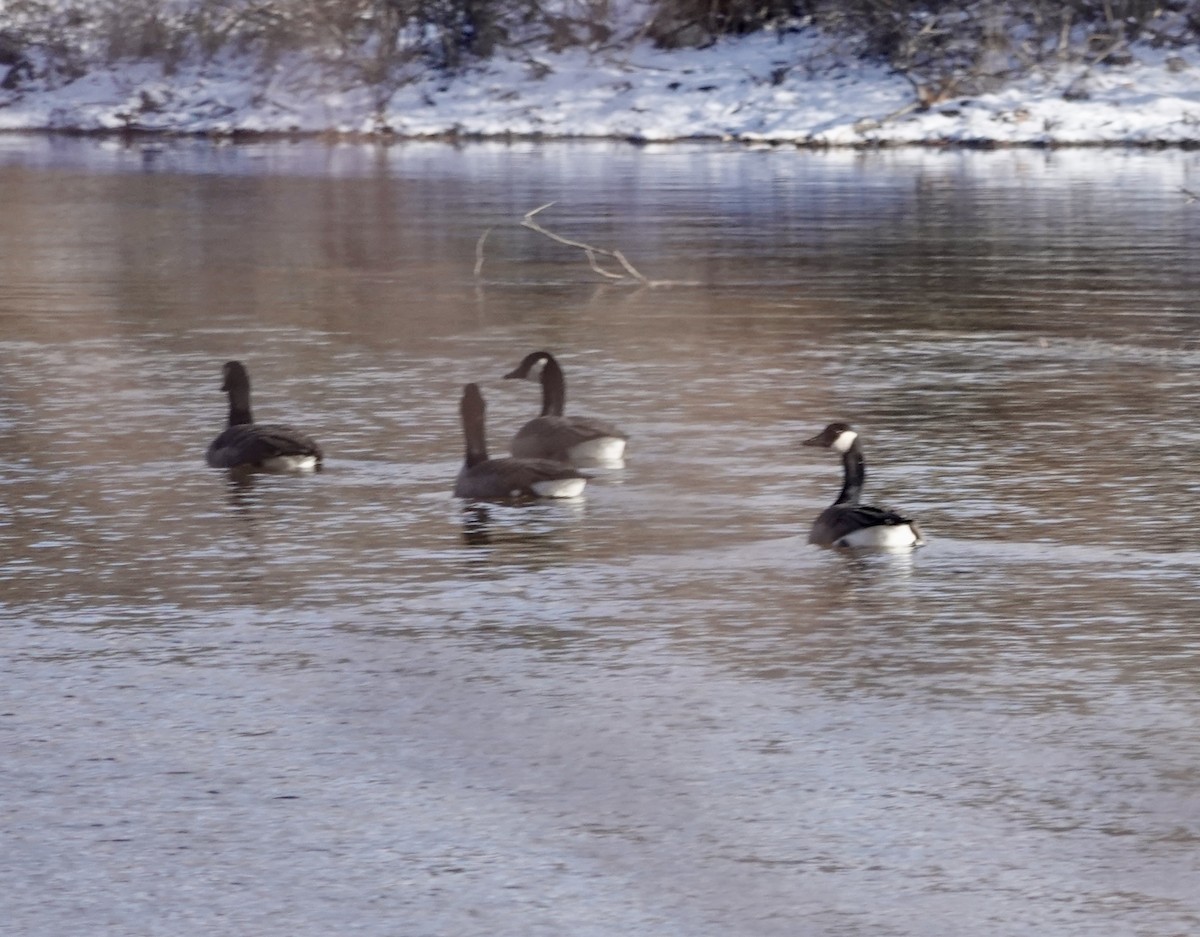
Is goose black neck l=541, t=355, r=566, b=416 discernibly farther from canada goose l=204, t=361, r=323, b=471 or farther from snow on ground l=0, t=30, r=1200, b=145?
snow on ground l=0, t=30, r=1200, b=145

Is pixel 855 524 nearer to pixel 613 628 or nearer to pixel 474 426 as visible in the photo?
pixel 613 628

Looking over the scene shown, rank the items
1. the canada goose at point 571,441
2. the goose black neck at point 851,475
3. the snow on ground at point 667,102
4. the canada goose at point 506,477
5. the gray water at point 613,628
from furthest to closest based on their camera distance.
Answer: the snow on ground at point 667,102 → the canada goose at point 571,441 → the canada goose at point 506,477 → the goose black neck at point 851,475 → the gray water at point 613,628

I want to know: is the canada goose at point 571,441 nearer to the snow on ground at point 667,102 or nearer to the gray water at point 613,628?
the gray water at point 613,628

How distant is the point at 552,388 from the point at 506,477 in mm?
1562

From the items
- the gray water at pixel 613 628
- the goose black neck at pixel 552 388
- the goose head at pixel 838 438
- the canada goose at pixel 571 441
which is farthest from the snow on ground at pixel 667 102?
the goose head at pixel 838 438

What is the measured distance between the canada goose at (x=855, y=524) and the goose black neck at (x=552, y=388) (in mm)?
2601

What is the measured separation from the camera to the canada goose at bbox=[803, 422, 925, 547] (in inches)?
351

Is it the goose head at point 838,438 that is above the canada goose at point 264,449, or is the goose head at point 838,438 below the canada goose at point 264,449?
above

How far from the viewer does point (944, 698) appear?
22.4 feet

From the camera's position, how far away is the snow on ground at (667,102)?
45.0 meters

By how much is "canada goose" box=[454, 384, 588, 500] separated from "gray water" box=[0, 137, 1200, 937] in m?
0.17

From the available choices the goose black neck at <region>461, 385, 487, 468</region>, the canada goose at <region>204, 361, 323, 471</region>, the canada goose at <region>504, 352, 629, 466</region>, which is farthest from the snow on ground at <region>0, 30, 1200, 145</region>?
the goose black neck at <region>461, 385, 487, 468</region>

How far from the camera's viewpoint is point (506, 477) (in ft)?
33.6

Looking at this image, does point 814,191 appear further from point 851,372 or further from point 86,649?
point 86,649
